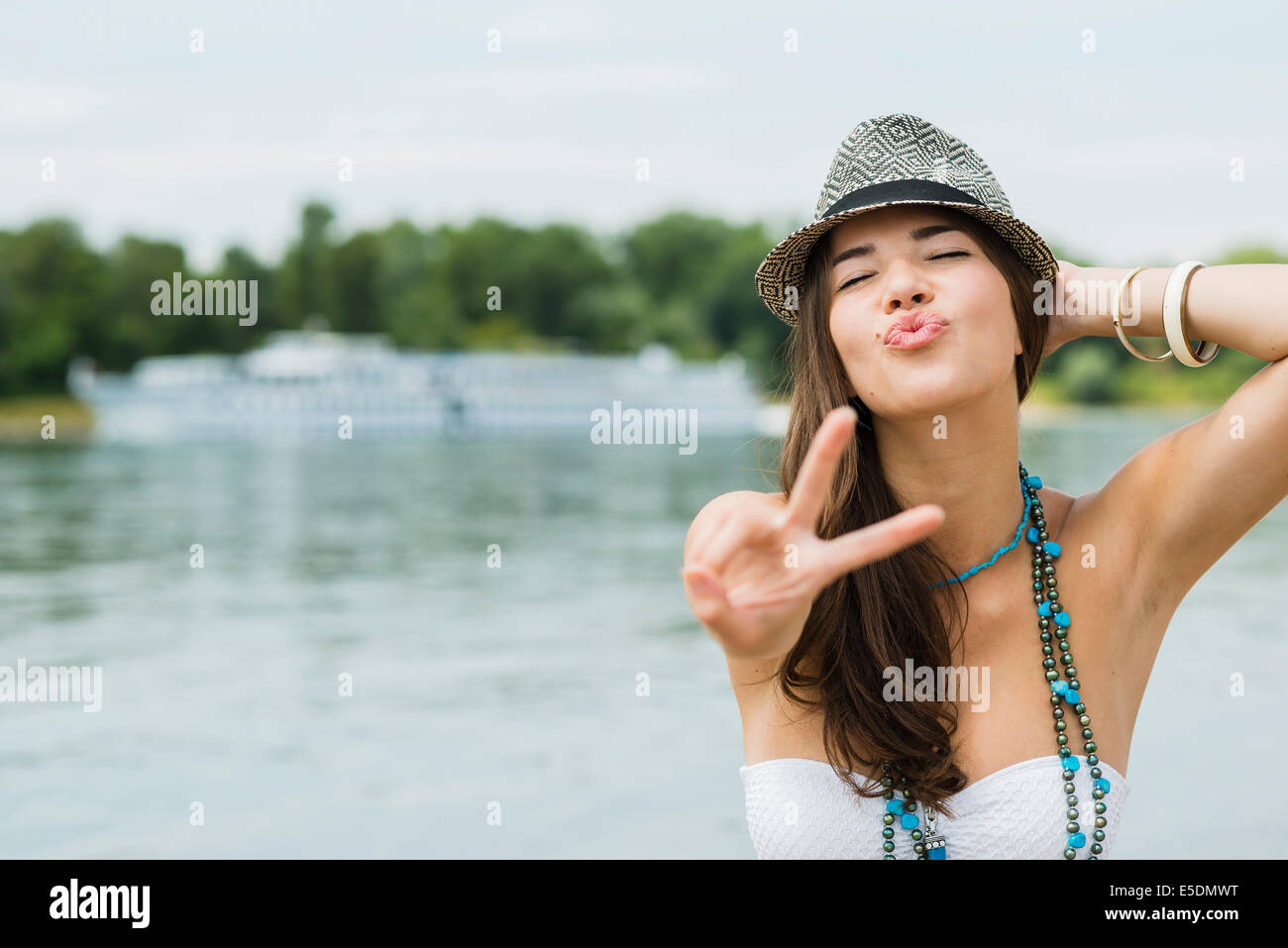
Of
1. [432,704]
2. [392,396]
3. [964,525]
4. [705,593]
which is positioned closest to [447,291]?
[392,396]

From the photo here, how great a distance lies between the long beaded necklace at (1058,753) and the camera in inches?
84.5

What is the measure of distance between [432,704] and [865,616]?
288 inches

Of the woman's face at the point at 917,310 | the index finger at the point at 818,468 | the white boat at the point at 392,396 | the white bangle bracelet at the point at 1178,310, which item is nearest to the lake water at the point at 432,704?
the woman's face at the point at 917,310

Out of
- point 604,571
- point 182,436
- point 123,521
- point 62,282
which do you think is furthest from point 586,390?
point 604,571

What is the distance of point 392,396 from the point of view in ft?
196

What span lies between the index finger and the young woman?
340 millimetres

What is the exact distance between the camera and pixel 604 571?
15531mm

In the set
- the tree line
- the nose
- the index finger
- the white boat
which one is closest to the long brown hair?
the nose

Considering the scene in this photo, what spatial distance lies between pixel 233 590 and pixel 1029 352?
1368cm

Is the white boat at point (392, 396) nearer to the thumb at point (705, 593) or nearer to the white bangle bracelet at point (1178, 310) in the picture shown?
the white bangle bracelet at point (1178, 310)

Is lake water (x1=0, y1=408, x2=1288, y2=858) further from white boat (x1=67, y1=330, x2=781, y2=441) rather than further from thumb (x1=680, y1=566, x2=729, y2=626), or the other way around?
white boat (x1=67, y1=330, x2=781, y2=441)

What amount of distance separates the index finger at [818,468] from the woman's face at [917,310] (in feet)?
1.55

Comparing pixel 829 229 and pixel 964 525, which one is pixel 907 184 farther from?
pixel 964 525

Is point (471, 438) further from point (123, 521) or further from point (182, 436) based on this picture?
point (123, 521)
